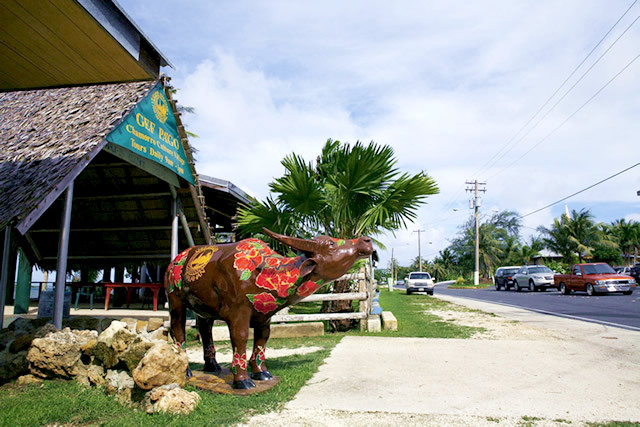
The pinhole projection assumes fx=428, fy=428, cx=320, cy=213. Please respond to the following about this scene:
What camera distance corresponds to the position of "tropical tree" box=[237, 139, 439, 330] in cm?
815

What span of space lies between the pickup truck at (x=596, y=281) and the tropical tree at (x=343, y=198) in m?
13.9

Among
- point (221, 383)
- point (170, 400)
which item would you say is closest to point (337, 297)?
point (221, 383)

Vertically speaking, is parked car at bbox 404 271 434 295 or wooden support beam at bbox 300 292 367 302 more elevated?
wooden support beam at bbox 300 292 367 302

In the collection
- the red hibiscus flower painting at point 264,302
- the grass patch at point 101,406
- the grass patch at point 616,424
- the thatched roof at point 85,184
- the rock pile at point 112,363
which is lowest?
the grass patch at point 101,406

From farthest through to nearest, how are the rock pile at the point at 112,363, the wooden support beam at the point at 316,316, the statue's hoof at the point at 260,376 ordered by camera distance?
the wooden support beam at the point at 316,316
the statue's hoof at the point at 260,376
the rock pile at the point at 112,363

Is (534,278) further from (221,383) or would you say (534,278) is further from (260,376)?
(221,383)

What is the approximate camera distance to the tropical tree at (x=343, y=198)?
8148mm

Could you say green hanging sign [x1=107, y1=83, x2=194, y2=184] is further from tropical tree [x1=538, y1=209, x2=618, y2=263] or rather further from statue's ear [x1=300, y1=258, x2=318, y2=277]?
tropical tree [x1=538, y1=209, x2=618, y2=263]

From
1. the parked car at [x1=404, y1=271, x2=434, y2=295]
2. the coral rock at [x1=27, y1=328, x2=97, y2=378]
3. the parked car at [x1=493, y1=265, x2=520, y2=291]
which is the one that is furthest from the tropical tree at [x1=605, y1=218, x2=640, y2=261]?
the coral rock at [x1=27, y1=328, x2=97, y2=378]

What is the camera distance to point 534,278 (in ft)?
80.3

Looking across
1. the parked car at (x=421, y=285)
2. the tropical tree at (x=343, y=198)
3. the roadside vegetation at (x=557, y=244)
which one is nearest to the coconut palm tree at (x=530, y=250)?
the roadside vegetation at (x=557, y=244)

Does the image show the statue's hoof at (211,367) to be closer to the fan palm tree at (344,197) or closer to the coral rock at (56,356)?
the coral rock at (56,356)

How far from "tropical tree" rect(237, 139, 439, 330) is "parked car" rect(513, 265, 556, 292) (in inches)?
749

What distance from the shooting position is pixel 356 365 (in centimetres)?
517
